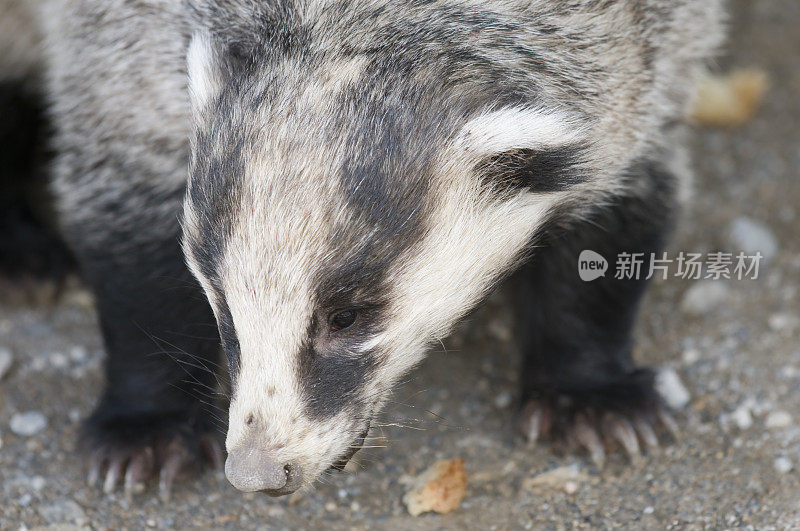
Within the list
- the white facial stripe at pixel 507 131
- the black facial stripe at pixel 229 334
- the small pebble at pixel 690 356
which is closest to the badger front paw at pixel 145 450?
the black facial stripe at pixel 229 334

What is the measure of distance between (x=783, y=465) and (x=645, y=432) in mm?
423

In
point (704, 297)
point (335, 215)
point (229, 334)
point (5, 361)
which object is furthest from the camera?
point (704, 297)

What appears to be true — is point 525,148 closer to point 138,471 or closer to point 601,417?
point 601,417

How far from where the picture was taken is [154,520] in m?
3.03

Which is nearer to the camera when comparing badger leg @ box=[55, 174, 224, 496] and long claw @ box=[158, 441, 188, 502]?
badger leg @ box=[55, 174, 224, 496]

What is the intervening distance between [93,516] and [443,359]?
1275 mm

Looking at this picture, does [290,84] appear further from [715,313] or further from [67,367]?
[715,313]

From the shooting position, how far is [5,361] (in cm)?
357

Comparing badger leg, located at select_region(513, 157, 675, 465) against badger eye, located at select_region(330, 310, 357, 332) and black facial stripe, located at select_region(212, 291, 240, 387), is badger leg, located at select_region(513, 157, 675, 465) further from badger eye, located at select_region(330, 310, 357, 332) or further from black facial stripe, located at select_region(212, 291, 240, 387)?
black facial stripe, located at select_region(212, 291, 240, 387)

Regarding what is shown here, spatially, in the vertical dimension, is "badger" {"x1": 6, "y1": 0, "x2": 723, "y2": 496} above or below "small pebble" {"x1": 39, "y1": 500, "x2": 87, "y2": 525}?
above

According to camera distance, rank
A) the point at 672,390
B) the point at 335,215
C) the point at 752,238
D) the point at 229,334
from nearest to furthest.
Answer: the point at 335,215 < the point at 229,334 < the point at 672,390 < the point at 752,238

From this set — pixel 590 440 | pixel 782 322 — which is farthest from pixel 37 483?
pixel 782 322

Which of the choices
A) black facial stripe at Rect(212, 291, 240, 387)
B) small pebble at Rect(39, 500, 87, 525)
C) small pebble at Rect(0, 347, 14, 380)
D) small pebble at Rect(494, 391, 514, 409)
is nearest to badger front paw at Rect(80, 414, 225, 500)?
small pebble at Rect(39, 500, 87, 525)

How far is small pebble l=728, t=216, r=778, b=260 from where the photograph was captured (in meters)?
3.98
